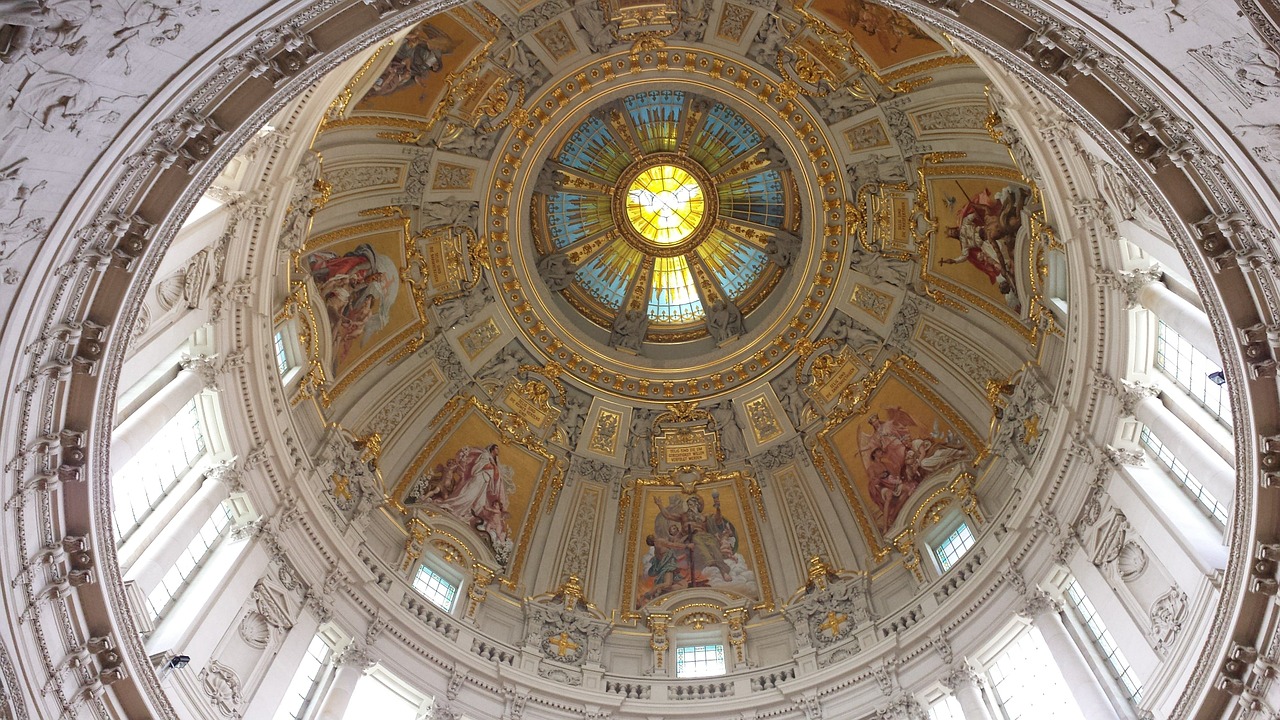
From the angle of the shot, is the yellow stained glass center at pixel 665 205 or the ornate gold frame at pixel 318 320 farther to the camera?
the yellow stained glass center at pixel 665 205

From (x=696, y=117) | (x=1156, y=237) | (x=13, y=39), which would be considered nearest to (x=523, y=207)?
(x=696, y=117)

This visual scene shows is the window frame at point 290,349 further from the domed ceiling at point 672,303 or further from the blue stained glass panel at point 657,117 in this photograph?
the blue stained glass panel at point 657,117

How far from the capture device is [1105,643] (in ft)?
60.3

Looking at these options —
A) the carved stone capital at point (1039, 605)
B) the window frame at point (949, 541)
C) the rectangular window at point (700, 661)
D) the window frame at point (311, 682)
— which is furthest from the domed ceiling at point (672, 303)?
the carved stone capital at point (1039, 605)

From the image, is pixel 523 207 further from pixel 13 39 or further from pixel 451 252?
pixel 13 39

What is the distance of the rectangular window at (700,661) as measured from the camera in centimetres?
2567

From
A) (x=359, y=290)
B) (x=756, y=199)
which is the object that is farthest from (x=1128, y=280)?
(x=359, y=290)

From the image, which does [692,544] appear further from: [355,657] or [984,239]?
[984,239]

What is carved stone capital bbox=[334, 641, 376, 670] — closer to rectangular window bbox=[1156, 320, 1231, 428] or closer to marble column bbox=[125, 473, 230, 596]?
marble column bbox=[125, 473, 230, 596]

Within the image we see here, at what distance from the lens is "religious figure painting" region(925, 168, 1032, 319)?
24438mm

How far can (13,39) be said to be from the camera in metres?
9.93

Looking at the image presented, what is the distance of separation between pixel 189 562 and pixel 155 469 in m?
1.78

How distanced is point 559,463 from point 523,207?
789 centimetres

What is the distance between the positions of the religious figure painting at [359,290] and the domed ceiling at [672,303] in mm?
83
